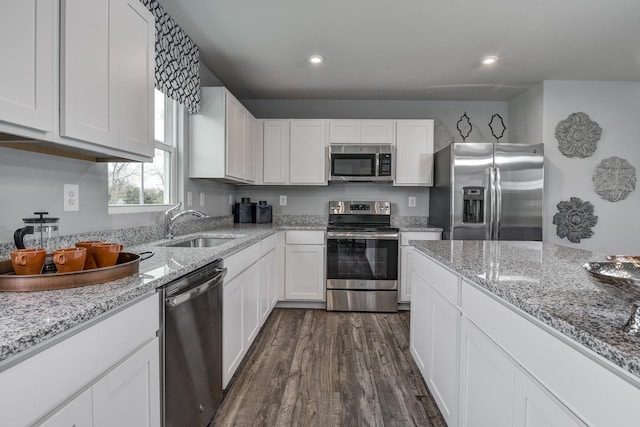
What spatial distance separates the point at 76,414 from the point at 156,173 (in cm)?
192

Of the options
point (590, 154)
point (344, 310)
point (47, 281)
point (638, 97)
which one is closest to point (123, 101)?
point (47, 281)

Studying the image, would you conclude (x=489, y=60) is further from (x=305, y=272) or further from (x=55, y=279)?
(x=55, y=279)

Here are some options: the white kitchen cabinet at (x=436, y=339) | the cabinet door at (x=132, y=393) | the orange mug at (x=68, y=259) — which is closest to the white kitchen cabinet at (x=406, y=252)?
the white kitchen cabinet at (x=436, y=339)

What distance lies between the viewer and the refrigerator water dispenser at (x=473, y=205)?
10.7 feet

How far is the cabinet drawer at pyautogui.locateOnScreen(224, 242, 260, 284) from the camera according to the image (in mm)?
1899

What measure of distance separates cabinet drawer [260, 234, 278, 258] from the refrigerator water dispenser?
186 cm

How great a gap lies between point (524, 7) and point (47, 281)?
9.30 ft

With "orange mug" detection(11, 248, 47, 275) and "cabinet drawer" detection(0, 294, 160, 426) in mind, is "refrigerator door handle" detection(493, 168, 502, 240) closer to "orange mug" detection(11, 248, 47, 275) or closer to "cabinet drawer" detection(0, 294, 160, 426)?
"cabinet drawer" detection(0, 294, 160, 426)

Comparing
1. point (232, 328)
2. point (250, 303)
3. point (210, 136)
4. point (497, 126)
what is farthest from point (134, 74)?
point (497, 126)

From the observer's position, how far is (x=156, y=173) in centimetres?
244

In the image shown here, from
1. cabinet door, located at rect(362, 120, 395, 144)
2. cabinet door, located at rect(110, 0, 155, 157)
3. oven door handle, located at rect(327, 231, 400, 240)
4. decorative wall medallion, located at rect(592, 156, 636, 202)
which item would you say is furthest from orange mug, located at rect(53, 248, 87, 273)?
decorative wall medallion, located at rect(592, 156, 636, 202)

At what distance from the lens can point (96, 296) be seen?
2.98 ft

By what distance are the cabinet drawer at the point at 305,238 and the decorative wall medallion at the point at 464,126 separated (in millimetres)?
2149

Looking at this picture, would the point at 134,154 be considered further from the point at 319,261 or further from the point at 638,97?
the point at 638,97
